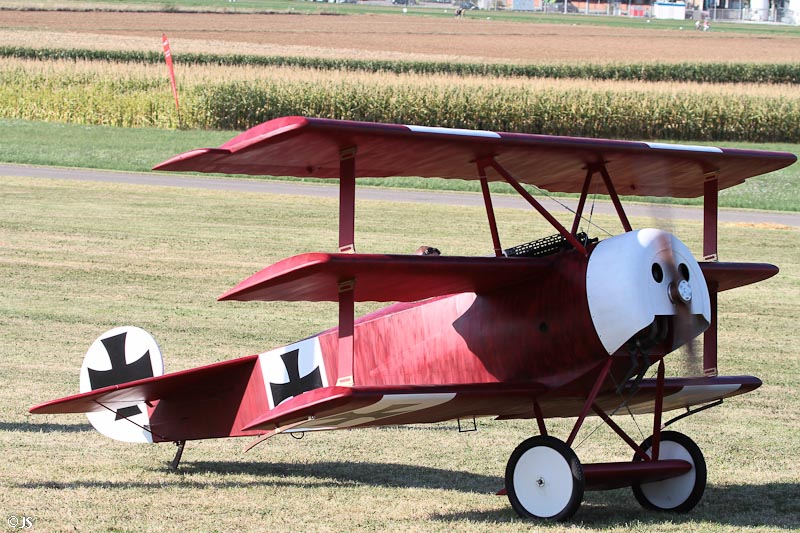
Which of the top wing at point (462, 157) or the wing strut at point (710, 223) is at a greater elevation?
the top wing at point (462, 157)

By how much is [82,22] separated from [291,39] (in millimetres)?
17246

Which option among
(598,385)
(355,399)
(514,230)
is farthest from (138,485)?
(514,230)

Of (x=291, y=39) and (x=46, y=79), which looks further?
(x=291, y=39)

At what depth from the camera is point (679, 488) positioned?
7.36 m

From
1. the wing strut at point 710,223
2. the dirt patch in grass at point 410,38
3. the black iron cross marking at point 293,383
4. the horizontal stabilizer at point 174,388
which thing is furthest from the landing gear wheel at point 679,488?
the dirt patch in grass at point 410,38

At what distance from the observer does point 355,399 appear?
243 inches

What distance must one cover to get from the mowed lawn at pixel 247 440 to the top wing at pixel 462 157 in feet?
6.96

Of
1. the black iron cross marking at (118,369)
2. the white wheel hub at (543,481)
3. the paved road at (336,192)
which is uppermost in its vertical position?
the black iron cross marking at (118,369)

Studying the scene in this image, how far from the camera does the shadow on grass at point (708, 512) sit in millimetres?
6977

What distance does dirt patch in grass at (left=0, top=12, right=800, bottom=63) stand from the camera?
69500 mm

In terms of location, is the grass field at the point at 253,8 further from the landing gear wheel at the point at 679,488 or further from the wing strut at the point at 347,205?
the landing gear wheel at the point at 679,488

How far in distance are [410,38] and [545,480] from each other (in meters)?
80.4

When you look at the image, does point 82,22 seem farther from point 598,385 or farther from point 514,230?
point 598,385

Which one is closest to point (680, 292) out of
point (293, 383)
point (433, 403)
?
point (433, 403)
